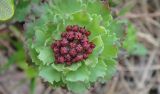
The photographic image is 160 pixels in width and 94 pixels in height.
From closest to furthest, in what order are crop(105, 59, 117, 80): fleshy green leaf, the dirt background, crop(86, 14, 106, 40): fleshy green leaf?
crop(86, 14, 106, 40): fleshy green leaf, crop(105, 59, 117, 80): fleshy green leaf, the dirt background

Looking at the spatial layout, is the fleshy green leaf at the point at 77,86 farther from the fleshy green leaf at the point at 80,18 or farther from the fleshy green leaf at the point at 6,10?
the fleshy green leaf at the point at 6,10

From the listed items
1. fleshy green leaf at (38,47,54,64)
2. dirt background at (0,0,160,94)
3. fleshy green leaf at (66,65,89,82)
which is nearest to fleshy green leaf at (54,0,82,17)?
fleshy green leaf at (38,47,54,64)

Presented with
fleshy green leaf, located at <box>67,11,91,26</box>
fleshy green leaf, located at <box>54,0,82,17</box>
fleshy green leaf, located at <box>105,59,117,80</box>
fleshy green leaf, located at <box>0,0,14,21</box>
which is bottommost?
fleshy green leaf, located at <box>105,59,117,80</box>

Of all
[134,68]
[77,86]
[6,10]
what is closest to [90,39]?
[77,86]

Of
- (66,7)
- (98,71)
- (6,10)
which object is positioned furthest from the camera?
(66,7)

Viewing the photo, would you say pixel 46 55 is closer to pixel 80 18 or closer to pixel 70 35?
pixel 70 35

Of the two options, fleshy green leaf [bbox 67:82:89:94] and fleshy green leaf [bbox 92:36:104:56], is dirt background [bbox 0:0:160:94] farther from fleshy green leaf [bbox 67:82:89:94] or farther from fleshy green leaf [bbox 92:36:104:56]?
fleshy green leaf [bbox 92:36:104:56]

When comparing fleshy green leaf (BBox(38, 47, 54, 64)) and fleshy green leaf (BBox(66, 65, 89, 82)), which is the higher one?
fleshy green leaf (BBox(38, 47, 54, 64))
